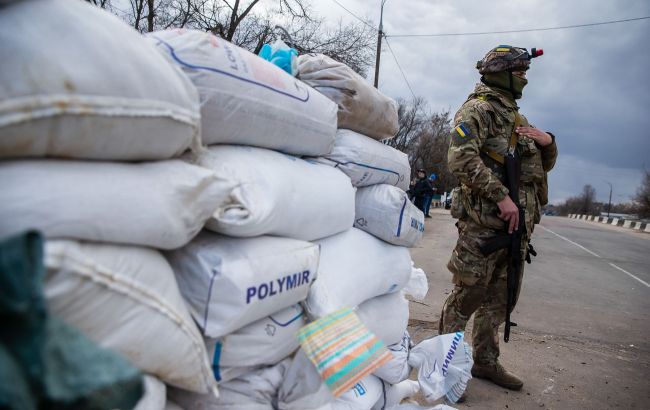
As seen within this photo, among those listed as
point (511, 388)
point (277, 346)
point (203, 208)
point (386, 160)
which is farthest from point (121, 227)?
point (511, 388)

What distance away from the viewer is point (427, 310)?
144 inches

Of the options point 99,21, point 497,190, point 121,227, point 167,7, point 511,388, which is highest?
point 167,7

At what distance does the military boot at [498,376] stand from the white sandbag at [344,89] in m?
1.58

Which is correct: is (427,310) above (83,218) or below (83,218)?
below

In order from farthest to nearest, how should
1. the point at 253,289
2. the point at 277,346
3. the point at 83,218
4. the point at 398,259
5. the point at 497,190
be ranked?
the point at 497,190 < the point at 398,259 < the point at 277,346 < the point at 253,289 < the point at 83,218

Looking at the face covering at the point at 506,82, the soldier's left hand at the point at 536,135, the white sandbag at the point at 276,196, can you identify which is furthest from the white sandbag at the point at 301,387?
the face covering at the point at 506,82

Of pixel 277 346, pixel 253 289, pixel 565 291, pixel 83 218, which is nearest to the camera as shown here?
pixel 83 218

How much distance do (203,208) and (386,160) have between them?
3.67 feet

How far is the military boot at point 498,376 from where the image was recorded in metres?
2.33

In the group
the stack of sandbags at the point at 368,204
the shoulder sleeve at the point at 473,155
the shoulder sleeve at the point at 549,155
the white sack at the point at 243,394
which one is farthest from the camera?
the shoulder sleeve at the point at 549,155

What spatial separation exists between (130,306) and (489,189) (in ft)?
6.51

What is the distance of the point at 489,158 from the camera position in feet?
8.07

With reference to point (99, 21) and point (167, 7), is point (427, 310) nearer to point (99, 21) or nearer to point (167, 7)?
point (99, 21)

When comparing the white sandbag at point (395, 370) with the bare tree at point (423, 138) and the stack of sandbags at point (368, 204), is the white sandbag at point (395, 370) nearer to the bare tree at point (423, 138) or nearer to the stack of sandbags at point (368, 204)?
the stack of sandbags at point (368, 204)
